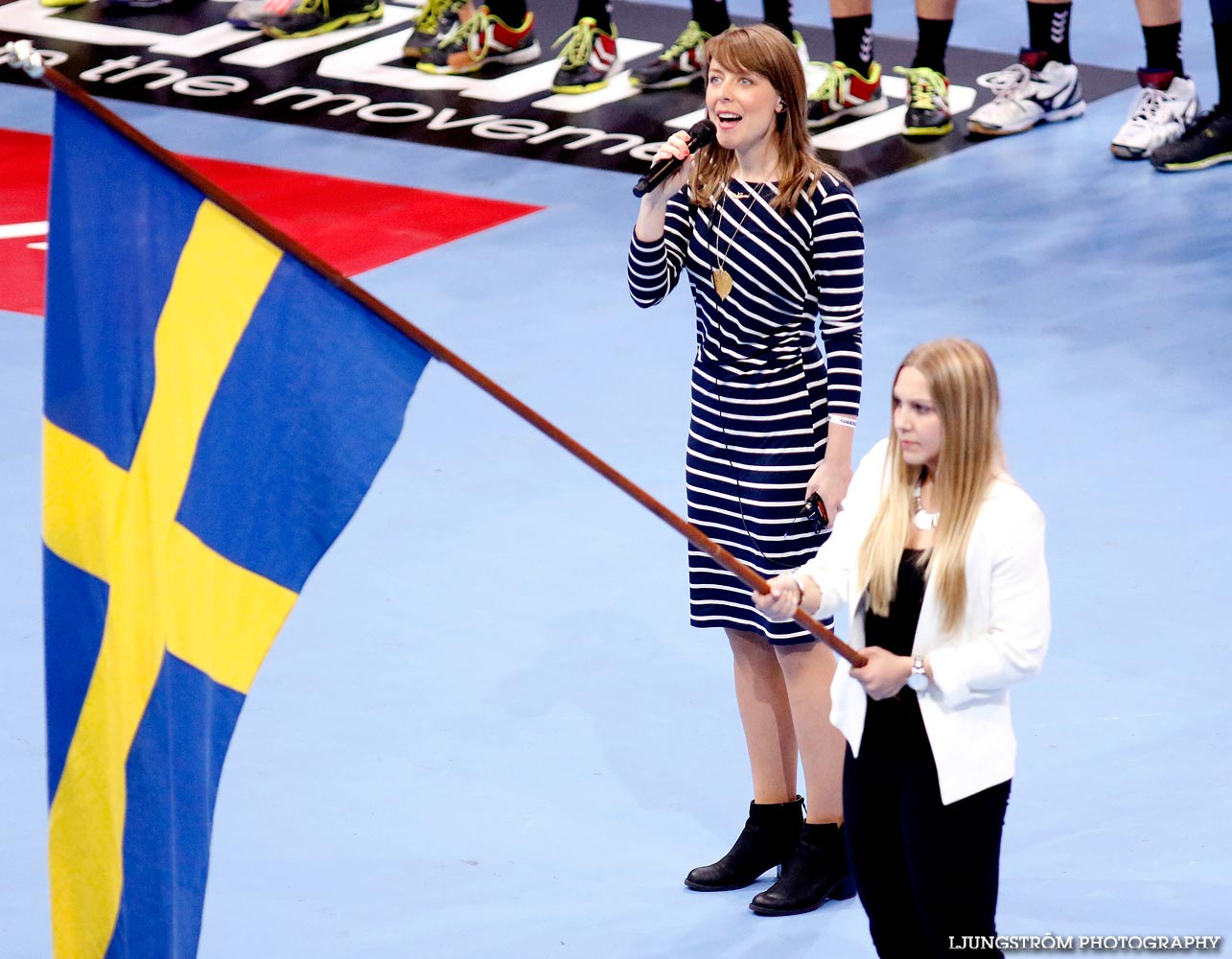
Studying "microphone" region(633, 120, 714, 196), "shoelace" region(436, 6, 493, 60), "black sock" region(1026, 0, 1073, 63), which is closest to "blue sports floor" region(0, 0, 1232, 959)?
"black sock" region(1026, 0, 1073, 63)

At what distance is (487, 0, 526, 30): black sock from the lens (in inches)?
388

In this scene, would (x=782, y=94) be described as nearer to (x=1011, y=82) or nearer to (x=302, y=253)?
(x=302, y=253)

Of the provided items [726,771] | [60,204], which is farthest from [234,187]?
[60,204]

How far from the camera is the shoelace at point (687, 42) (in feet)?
31.2

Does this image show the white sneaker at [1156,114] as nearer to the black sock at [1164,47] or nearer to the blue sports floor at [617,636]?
the black sock at [1164,47]

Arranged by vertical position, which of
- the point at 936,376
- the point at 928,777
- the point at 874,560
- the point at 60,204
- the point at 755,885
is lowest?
the point at 755,885

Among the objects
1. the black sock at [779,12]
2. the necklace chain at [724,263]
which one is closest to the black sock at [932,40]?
the black sock at [779,12]

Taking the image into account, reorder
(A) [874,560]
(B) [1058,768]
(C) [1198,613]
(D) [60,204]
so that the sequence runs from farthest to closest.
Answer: (C) [1198,613]
(B) [1058,768]
(A) [874,560]
(D) [60,204]

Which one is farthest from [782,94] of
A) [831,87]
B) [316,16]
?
[316,16]

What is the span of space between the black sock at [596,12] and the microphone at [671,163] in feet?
19.4

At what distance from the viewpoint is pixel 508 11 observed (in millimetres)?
9891

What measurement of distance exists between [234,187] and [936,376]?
19.4ft

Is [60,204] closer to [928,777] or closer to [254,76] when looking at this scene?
[928,777]

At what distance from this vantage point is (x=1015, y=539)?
3.03 m
